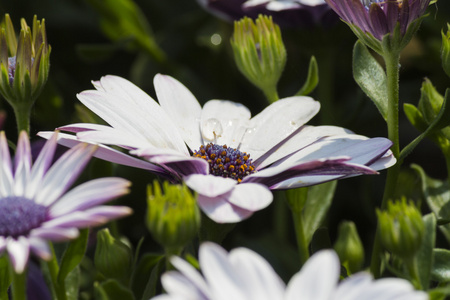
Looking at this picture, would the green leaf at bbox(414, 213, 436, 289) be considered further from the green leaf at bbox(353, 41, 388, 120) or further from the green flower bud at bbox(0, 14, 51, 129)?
the green flower bud at bbox(0, 14, 51, 129)

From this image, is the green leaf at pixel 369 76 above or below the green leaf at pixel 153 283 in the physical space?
above

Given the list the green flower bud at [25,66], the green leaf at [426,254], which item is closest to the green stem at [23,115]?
the green flower bud at [25,66]

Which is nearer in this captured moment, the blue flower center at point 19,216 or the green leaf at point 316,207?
the blue flower center at point 19,216

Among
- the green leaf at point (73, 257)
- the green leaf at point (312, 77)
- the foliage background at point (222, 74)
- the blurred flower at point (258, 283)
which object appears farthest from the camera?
the foliage background at point (222, 74)

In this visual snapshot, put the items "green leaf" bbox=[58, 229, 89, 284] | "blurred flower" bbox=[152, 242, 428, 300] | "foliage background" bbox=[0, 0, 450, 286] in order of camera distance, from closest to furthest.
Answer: "blurred flower" bbox=[152, 242, 428, 300] → "green leaf" bbox=[58, 229, 89, 284] → "foliage background" bbox=[0, 0, 450, 286]

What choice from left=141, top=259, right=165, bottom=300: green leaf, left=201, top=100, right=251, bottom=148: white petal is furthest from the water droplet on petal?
left=141, top=259, right=165, bottom=300: green leaf

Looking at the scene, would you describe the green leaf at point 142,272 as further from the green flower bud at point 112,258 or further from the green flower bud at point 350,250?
the green flower bud at point 350,250
